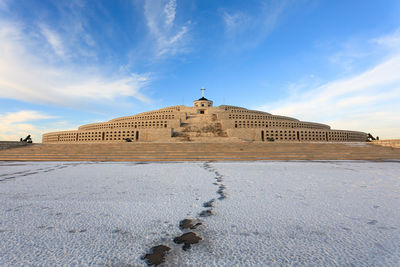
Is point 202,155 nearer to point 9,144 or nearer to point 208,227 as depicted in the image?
point 208,227

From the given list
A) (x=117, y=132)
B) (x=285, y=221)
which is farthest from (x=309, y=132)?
(x=285, y=221)

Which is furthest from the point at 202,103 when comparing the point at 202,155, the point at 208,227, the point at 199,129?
the point at 208,227

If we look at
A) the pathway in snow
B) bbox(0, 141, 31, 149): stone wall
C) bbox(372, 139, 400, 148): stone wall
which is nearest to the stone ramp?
bbox(372, 139, 400, 148): stone wall

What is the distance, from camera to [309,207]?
282cm

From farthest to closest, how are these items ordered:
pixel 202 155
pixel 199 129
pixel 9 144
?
pixel 199 129, pixel 9 144, pixel 202 155

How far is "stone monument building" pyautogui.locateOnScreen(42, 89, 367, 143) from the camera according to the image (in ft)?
83.3

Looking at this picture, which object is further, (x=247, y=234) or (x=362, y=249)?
(x=247, y=234)

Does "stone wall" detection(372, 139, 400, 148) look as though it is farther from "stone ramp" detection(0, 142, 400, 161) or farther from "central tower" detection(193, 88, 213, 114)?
"central tower" detection(193, 88, 213, 114)

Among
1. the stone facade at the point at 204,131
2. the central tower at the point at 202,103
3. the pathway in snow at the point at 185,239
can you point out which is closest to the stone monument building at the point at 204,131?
the stone facade at the point at 204,131

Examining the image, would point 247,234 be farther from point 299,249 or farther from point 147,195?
point 147,195

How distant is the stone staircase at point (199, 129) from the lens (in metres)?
25.0

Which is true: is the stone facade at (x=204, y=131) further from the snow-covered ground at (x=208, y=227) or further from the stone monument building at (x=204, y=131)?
the snow-covered ground at (x=208, y=227)

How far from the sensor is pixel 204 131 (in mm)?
28109

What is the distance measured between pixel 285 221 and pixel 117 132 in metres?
28.0
